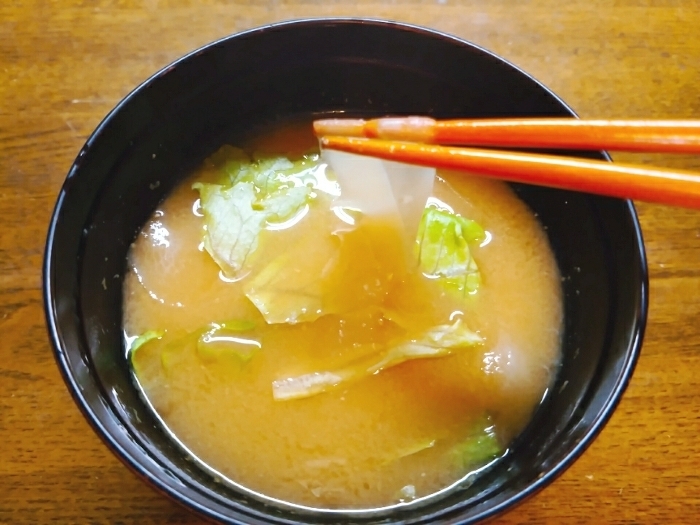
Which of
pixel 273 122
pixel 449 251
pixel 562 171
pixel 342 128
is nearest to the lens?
pixel 562 171

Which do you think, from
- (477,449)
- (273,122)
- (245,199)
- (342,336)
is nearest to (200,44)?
(273,122)

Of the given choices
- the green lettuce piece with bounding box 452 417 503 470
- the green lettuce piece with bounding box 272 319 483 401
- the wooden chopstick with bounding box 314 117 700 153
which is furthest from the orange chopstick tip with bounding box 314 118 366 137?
the green lettuce piece with bounding box 452 417 503 470

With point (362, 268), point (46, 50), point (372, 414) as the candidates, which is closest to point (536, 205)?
point (362, 268)

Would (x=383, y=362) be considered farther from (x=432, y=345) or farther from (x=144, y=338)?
(x=144, y=338)

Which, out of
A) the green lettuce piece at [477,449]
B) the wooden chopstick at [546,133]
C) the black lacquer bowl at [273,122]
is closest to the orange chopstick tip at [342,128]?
the wooden chopstick at [546,133]

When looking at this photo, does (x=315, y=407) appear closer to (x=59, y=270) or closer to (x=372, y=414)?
(x=372, y=414)

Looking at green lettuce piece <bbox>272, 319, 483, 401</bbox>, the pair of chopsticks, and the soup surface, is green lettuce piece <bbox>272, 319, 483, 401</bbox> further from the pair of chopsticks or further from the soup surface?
the pair of chopsticks
